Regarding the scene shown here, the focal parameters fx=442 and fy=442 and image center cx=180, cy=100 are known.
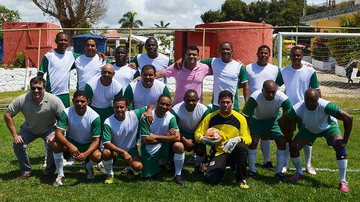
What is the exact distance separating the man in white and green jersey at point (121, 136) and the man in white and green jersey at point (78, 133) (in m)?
0.12

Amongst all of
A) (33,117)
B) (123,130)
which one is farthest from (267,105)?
(33,117)

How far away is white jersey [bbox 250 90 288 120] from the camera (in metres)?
5.98

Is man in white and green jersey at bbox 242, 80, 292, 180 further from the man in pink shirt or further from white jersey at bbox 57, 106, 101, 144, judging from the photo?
white jersey at bbox 57, 106, 101, 144

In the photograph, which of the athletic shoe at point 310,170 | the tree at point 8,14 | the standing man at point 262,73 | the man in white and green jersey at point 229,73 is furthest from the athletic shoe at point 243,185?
the tree at point 8,14

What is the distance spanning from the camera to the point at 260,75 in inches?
258

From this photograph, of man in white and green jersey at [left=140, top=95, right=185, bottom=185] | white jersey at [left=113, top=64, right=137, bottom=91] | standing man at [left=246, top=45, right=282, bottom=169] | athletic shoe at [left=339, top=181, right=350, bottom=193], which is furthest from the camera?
white jersey at [left=113, top=64, right=137, bottom=91]

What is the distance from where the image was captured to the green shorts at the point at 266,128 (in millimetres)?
6176

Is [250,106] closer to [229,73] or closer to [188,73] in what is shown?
[229,73]

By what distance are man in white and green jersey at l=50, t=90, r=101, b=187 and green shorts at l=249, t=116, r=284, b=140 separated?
84.4 inches

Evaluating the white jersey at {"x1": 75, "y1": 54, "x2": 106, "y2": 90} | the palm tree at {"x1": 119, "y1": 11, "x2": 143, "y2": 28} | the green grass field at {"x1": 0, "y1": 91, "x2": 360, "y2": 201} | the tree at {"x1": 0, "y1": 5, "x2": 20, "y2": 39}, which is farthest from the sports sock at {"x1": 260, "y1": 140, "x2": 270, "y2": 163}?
the palm tree at {"x1": 119, "y1": 11, "x2": 143, "y2": 28}

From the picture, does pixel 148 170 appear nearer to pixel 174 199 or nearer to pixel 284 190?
pixel 174 199

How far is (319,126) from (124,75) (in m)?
3.03

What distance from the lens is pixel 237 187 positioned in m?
5.63

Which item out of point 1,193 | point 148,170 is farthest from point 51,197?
point 148,170
